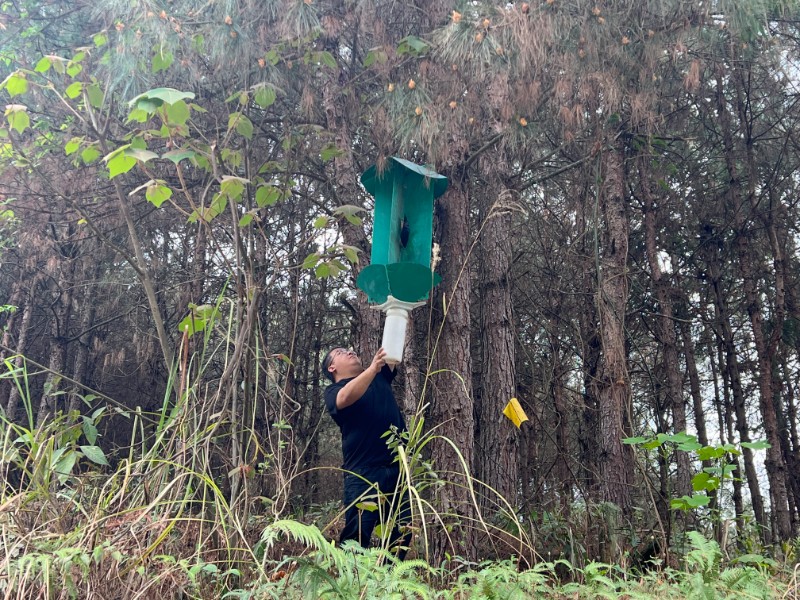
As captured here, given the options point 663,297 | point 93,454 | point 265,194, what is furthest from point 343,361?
point 663,297

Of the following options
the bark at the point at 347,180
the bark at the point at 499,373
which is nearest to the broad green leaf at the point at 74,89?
the bark at the point at 347,180

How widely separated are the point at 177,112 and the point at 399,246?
1.08 meters

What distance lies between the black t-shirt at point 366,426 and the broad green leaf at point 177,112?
5.31ft

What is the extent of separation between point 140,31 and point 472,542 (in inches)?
159

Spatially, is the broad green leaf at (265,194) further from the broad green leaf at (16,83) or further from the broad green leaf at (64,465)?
the broad green leaf at (64,465)

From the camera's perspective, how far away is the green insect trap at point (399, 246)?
2.63 meters

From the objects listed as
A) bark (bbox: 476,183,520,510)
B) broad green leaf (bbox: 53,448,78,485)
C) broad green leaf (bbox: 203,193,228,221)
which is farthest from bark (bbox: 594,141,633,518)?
broad green leaf (bbox: 53,448,78,485)

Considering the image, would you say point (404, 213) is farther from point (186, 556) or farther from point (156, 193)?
point (186, 556)

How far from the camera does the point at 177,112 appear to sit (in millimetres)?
2500

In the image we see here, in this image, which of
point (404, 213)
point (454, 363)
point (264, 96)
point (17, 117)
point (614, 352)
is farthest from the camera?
point (614, 352)

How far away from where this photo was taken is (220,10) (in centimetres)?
470

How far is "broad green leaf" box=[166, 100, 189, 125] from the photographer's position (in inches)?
97.7

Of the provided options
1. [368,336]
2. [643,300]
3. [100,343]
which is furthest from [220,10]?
[643,300]

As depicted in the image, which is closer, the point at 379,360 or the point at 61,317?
the point at 379,360
